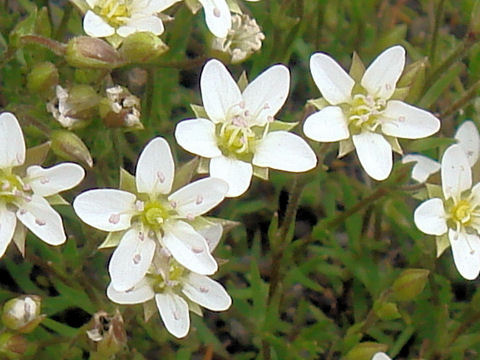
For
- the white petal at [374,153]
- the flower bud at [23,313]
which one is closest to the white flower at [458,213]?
the white petal at [374,153]

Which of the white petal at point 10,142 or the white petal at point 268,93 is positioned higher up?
the white petal at point 268,93

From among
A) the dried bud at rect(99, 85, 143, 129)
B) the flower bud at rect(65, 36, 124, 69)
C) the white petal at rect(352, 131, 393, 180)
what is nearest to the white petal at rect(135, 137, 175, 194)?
the dried bud at rect(99, 85, 143, 129)

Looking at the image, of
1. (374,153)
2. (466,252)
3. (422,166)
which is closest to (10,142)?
(374,153)

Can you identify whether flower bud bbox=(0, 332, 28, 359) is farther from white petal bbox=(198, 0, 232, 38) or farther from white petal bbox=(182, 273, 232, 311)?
white petal bbox=(198, 0, 232, 38)

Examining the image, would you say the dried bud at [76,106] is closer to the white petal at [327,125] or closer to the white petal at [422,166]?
the white petal at [327,125]

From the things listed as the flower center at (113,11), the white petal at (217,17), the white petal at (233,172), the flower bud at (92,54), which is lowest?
the white petal at (233,172)

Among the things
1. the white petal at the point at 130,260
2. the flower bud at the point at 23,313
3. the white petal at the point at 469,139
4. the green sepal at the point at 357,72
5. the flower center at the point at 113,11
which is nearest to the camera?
the white petal at the point at 130,260
